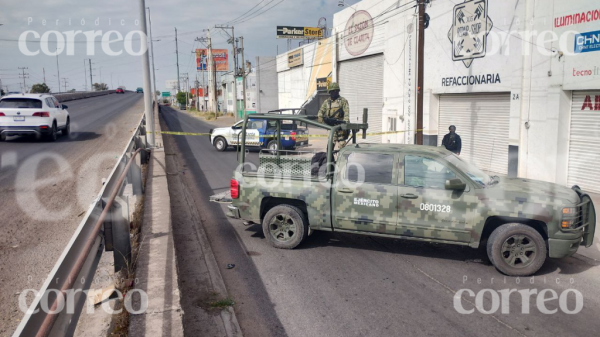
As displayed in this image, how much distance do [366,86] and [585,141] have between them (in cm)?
1358

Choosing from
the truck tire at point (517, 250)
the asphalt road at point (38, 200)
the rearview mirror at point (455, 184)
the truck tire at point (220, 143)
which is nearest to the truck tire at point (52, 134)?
the asphalt road at point (38, 200)

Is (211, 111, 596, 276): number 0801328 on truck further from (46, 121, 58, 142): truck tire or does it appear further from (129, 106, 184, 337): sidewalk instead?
(46, 121, 58, 142): truck tire

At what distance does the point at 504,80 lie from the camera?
556 inches

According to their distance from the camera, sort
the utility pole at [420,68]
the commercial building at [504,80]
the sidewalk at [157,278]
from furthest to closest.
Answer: the utility pole at [420,68]
the commercial building at [504,80]
the sidewalk at [157,278]

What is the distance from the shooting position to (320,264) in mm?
6734

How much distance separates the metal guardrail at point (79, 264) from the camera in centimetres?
303

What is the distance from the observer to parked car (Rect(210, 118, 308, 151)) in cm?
1837

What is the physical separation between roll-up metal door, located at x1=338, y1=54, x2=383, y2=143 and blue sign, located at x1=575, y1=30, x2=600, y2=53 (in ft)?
38.1

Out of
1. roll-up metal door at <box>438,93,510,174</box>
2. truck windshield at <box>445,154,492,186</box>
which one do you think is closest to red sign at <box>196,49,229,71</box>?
roll-up metal door at <box>438,93,510,174</box>

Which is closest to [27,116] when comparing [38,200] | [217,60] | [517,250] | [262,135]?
[262,135]

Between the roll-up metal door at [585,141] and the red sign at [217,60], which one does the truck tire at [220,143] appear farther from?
the red sign at [217,60]

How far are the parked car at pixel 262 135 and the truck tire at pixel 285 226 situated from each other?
983cm

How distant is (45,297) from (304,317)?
8.83ft

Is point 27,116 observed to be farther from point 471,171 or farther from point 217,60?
point 217,60
